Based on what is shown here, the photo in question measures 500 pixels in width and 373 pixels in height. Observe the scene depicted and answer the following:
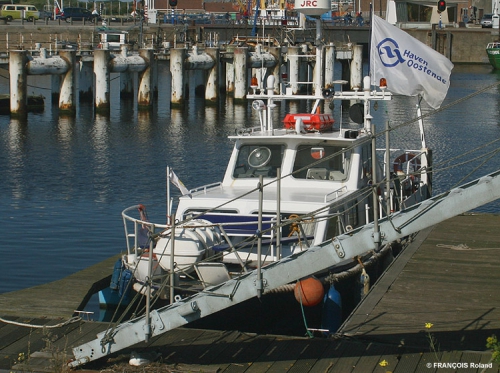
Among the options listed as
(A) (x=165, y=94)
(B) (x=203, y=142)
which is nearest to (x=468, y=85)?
(A) (x=165, y=94)

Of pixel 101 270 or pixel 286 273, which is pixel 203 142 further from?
pixel 286 273

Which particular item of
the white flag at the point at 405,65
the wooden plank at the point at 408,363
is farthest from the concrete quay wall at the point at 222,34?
the wooden plank at the point at 408,363

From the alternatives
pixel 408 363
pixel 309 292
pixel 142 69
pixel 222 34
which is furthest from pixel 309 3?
pixel 222 34

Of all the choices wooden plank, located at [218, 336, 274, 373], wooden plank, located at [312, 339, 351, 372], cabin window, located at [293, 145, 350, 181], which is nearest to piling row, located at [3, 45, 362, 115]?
cabin window, located at [293, 145, 350, 181]

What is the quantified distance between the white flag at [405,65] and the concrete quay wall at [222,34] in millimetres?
43427

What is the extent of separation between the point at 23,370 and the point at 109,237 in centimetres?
1010

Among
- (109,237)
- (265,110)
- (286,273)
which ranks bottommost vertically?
(109,237)

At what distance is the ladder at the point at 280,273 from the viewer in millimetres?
9102

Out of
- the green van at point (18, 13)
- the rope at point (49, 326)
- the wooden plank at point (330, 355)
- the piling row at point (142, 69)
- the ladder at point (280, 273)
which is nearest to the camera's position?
the ladder at point (280, 273)

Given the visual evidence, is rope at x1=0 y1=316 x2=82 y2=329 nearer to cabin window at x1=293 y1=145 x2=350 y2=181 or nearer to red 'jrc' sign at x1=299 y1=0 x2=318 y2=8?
cabin window at x1=293 y1=145 x2=350 y2=181

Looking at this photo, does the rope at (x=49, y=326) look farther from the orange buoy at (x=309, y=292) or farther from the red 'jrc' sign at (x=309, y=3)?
the red 'jrc' sign at (x=309, y=3)

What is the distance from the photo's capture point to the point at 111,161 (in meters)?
28.9

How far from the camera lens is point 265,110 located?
50.0 feet

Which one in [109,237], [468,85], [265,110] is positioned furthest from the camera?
[468,85]
